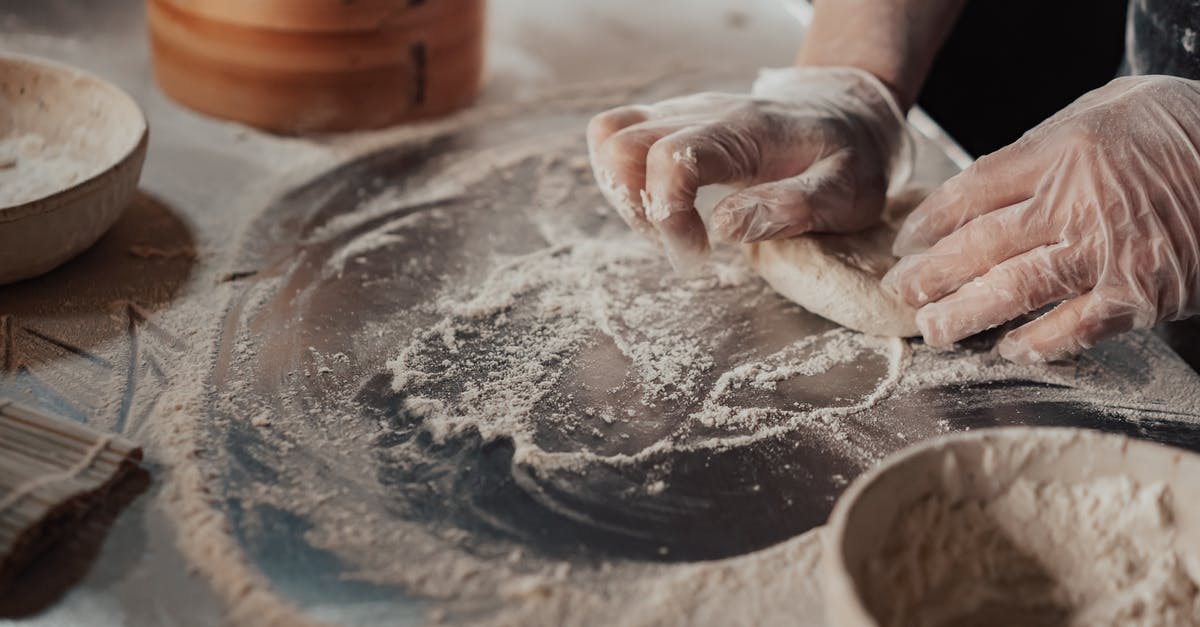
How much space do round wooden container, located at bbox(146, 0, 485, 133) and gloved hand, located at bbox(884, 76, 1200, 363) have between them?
1.08 meters

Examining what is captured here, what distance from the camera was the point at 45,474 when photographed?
98 centimetres

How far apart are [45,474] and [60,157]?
768 mm

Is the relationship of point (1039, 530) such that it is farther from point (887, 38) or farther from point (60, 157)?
point (60, 157)

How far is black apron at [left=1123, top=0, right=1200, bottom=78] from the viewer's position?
1526 millimetres

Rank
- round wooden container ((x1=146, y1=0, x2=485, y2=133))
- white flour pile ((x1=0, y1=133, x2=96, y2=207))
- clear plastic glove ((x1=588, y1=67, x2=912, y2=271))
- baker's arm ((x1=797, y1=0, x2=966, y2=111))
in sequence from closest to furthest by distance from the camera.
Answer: clear plastic glove ((x1=588, y1=67, x2=912, y2=271)) → white flour pile ((x1=0, y1=133, x2=96, y2=207)) → baker's arm ((x1=797, y1=0, x2=966, y2=111)) → round wooden container ((x1=146, y1=0, x2=485, y2=133))

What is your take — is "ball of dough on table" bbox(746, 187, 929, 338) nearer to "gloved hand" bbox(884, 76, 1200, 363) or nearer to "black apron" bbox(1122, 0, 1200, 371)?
"gloved hand" bbox(884, 76, 1200, 363)

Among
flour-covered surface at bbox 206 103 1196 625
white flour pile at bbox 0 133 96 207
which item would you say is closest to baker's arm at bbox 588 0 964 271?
flour-covered surface at bbox 206 103 1196 625

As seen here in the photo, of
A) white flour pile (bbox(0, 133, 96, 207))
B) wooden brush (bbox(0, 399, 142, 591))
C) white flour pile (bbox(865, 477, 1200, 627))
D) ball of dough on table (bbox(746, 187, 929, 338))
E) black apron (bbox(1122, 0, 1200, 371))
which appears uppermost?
black apron (bbox(1122, 0, 1200, 371))

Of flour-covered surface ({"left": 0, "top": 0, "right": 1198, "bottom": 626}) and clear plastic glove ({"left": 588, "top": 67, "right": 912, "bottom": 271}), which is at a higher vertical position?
clear plastic glove ({"left": 588, "top": 67, "right": 912, "bottom": 271})

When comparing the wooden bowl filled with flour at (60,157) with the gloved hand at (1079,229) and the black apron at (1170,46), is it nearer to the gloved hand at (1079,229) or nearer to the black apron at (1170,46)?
the gloved hand at (1079,229)

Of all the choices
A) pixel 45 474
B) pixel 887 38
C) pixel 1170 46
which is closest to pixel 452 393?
pixel 45 474

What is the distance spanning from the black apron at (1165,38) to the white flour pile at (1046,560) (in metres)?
0.95

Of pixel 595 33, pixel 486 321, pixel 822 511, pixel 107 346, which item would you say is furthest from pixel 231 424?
pixel 595 33

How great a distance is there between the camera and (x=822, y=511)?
1.08 metres
